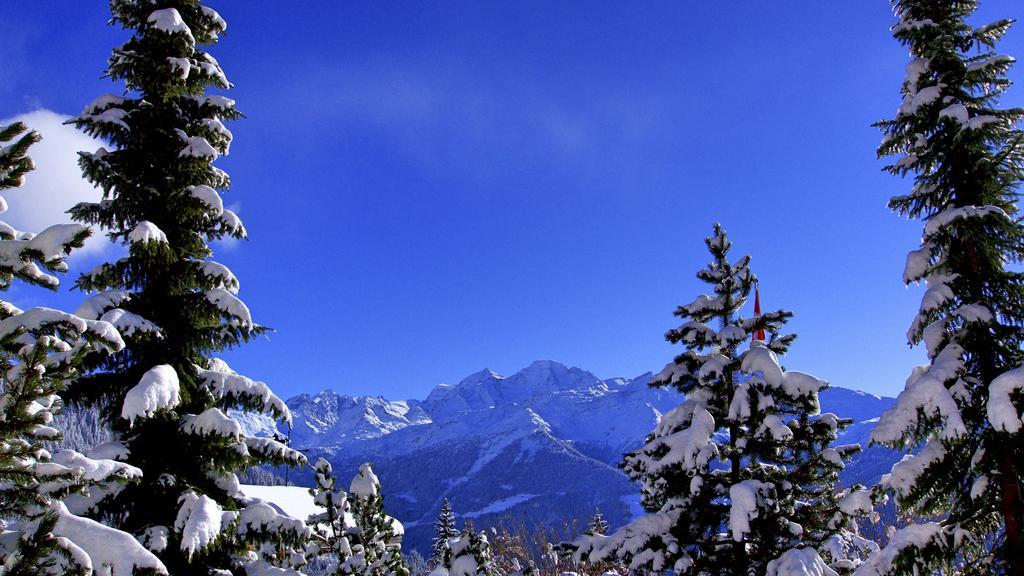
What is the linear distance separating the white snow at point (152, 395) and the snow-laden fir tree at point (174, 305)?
0.03 metres

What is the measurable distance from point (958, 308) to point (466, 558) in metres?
15.0

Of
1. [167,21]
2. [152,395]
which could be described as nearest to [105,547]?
[152,395]

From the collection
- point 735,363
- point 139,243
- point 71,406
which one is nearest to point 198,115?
point 139,243

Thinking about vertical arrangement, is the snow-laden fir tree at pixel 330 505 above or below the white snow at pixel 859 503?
above

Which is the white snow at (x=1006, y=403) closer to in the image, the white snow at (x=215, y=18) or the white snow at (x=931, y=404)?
the white snow at (x=931, y=404)

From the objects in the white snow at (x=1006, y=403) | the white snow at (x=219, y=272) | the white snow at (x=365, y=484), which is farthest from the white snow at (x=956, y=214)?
the white snow at (x=365, y=484)

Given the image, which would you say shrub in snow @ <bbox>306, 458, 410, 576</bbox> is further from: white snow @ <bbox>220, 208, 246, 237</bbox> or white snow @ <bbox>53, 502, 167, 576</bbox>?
white snow @ <bbox>53, 502, 167, 576</bbox>

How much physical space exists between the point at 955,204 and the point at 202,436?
508 inches

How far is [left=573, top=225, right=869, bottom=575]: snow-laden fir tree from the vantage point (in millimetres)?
11398

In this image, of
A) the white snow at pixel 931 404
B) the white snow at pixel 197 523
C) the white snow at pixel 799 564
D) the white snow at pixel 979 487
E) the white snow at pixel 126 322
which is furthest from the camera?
the white snow at pixel 799 564

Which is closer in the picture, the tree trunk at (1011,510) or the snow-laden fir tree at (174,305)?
the tree trunk at (1011,510)

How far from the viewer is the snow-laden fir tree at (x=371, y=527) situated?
68.2 feet

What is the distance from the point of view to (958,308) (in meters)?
8.85

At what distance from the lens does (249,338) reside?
10617mm
